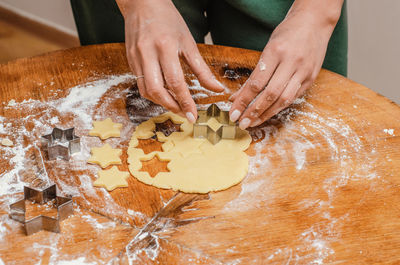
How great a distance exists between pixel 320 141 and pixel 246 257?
1.41ft

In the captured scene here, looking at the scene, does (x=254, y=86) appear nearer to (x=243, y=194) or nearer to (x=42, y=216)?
(x=243, y=194)

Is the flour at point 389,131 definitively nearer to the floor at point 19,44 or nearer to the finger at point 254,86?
the finger at point 254,86

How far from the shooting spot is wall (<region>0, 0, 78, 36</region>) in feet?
10.4

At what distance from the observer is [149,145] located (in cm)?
108

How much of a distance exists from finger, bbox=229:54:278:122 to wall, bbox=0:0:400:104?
1.24 m

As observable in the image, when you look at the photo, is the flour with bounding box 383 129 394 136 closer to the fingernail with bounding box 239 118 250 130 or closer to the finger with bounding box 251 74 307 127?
the finger with bounding box 251 74 307 127

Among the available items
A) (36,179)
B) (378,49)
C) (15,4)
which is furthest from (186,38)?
(15,4)


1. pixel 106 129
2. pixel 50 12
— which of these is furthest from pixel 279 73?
pixel 50 12

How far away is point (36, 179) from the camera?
97 centimetres

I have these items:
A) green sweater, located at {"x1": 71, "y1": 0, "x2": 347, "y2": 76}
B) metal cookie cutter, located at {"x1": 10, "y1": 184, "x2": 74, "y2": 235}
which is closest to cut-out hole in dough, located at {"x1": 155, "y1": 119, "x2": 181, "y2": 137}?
metal cookie cutter, located at {"x1": 10, "y1": 184, "x2": 74, "y2": 235}

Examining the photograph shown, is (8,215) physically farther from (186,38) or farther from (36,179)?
(186,38)

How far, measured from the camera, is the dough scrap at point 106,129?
3.59ft

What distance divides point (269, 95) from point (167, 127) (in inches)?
11.5

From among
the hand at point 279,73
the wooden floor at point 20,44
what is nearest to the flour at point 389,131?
the hand at point 279,73
